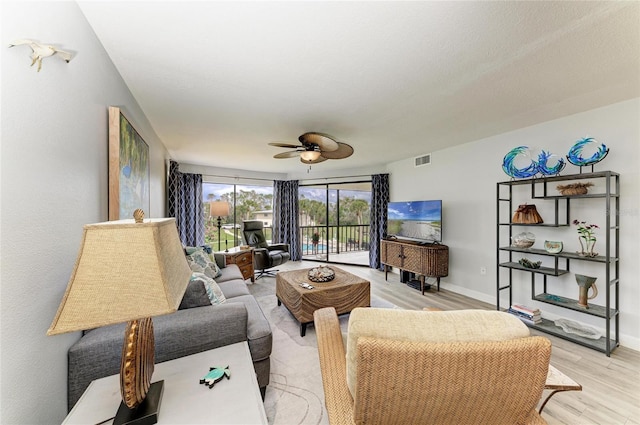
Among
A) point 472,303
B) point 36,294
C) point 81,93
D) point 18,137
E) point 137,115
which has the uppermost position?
point 137,115

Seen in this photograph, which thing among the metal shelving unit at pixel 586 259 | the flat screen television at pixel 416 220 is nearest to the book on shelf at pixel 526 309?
the metal shelving unit at pixel 586 259

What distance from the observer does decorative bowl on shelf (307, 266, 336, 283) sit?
Answer: 2.77m

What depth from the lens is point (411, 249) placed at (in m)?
3.90

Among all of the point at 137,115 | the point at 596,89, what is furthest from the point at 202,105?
the point at 596,89

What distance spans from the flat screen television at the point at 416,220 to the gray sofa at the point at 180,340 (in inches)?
119

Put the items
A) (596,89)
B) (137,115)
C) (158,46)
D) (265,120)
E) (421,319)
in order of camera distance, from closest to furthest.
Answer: (421,319) < (158,46) < (596,89) < (137,115) < (265,120)

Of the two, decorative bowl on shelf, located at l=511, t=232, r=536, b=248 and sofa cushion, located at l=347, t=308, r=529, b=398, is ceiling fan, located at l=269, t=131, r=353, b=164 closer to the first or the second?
sofa cushion, located at l=347, t=308, r=529, b=398

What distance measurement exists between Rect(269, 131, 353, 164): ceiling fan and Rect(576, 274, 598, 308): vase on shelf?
2631 millimetres

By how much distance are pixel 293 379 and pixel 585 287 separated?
114 inches

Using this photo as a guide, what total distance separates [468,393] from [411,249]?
3.24 m

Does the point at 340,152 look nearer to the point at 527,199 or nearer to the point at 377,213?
the point at 527,199

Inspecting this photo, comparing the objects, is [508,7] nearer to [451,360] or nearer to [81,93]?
[451,360]

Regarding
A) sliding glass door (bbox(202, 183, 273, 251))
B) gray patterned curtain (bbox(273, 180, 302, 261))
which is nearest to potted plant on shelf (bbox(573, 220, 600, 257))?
gray patterned curtain (bbox(273, 180, 302, 261))

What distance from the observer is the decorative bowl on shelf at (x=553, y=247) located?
8.21ft
